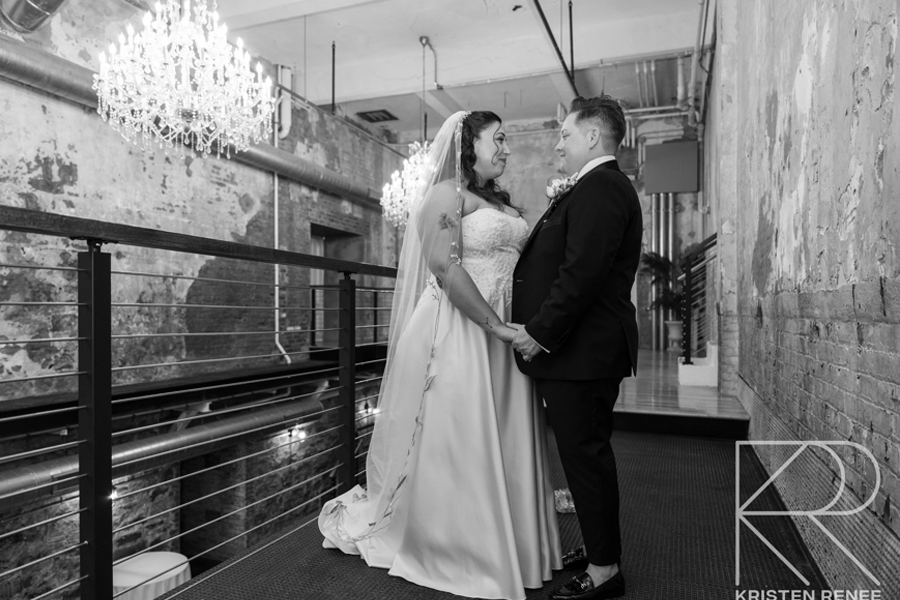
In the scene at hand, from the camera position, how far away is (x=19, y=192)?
18.6 ft

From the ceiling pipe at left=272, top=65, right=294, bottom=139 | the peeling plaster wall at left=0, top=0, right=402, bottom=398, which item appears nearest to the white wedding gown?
the peeling plaster wall at left=0, top=0, right=402, bottom=398

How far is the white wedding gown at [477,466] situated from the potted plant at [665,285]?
876 centimetres

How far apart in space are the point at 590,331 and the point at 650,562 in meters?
0.92

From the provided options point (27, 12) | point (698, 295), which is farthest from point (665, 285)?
point (27, 12)

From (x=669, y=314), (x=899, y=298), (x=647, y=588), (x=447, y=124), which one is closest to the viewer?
(x=899, y=298)

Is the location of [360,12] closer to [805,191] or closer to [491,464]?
[805,191]

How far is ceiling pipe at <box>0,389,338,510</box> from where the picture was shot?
4.37 meters

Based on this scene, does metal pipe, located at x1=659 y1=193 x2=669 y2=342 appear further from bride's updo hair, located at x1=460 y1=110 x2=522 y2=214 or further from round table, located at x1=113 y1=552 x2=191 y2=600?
bride's updo hair, located at x1=460 y1=110 x2=522 y2=214

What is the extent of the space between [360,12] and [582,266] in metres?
7.41

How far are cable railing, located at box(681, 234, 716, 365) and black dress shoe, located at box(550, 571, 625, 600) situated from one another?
4.69m

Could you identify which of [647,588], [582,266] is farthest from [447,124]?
[647,588]

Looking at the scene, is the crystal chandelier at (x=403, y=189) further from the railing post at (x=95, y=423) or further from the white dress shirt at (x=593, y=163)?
the railing post at (x=95, y=423)

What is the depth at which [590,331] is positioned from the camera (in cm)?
194

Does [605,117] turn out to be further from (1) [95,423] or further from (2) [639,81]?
(2) [639,81]
